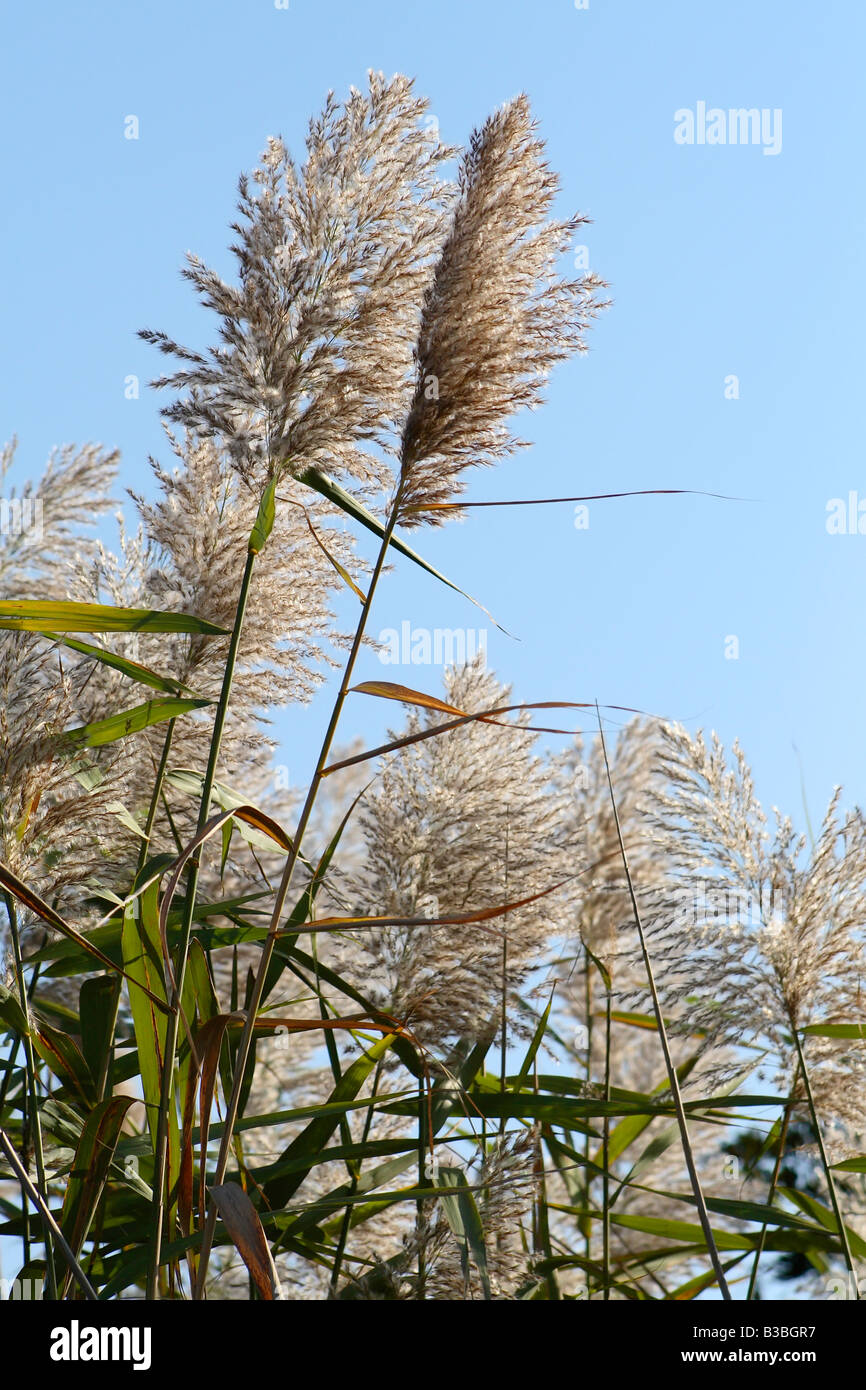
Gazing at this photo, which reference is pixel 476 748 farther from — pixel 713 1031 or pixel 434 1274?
pixel 434 1274

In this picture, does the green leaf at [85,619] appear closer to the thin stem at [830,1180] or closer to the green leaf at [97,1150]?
the green leaf at [97,1150]

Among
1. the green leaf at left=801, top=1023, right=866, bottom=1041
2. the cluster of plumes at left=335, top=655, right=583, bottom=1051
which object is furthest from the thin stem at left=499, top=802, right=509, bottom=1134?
the green leaf at left=801, top=1023, right=866, bottom=1041

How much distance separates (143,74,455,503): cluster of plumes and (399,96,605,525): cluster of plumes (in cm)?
12

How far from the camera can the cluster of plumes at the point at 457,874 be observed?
7.25 feet

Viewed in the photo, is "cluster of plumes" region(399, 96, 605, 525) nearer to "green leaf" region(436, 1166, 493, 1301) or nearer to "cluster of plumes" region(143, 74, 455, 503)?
"cluster of plumes" region(143, 74, 455, 503)

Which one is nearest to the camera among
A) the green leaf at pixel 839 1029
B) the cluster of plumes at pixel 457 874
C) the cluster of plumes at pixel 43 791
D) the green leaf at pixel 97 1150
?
the green leaf at pixel 97 1150

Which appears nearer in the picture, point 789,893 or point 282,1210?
point 282,1210

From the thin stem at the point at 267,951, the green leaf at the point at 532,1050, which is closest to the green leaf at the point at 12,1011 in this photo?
the thin stem at the point at 267,951

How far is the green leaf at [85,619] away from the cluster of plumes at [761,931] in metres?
1.11

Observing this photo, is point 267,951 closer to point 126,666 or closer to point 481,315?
point 126,666

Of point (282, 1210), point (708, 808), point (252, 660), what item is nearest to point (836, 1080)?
point (708, 808)

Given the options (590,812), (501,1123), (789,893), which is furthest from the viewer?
(590,812)
